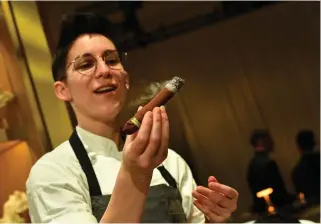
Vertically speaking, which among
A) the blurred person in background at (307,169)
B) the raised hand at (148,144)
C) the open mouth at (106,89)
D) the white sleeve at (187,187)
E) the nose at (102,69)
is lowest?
the blurred person in background at (307,169)

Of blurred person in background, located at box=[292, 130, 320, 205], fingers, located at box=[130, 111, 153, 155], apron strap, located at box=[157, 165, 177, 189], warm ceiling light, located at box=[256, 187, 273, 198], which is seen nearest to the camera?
fingers, located at box=[130, 111, 153, 155]

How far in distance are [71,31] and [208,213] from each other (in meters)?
0.28

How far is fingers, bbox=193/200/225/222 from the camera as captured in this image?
1.68ft

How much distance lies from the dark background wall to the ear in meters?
0.49

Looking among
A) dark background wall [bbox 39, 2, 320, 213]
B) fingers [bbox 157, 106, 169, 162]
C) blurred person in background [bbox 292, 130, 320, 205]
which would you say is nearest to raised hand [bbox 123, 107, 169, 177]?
fingers [bbox 157, 106, 169, 162]

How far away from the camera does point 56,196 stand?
20.9 inches

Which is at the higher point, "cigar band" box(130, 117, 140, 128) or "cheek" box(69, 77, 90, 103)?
"cheek" box(69, 77, 90, 103)

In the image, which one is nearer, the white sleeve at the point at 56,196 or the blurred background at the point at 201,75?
the white sleeve at the point at 56,196

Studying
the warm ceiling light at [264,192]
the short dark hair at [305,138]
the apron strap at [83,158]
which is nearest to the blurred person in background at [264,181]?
the warm ceiling light at [264,192]

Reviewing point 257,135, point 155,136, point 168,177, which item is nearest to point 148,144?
point 155,136

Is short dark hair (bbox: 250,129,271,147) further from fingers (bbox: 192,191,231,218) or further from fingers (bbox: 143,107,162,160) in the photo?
fingers (bbox: 143,107,162,160)

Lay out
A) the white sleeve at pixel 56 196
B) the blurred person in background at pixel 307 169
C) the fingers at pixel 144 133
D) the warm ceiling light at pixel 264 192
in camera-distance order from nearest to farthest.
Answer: the fingers at pixel 144 133 < the white sleeve at pixel 56 196 < the warm ceiling light at pixel 264 192 < the blurred person in background at pixel 307 169

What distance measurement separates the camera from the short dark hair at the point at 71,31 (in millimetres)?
573

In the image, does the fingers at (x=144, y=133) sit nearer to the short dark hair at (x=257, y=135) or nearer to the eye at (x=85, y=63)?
the eye at (x=85, y=63)
